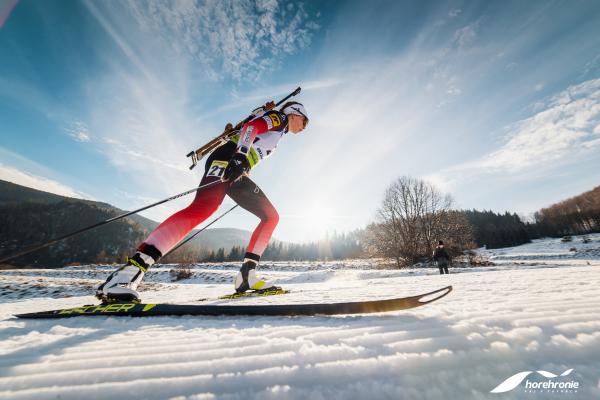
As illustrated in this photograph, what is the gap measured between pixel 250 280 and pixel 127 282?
4.14 ft

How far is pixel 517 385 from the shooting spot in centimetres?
63

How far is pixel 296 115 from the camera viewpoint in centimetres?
332

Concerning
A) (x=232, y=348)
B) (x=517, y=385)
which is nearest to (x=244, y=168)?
(x=232, y=348)

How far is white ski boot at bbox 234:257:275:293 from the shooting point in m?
2.82

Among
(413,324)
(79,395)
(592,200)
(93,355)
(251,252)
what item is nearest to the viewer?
(79,395)

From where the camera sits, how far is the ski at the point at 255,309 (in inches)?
49.6

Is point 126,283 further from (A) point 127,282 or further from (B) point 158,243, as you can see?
(B) point 158,243

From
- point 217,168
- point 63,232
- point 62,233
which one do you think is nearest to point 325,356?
point 217,168

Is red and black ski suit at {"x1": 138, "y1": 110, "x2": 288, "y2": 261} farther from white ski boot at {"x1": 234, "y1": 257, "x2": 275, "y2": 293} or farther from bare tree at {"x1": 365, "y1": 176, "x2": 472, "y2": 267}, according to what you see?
bare tree at {"x1": 365, "y1": 176, "x2": 472, "y2": 267}

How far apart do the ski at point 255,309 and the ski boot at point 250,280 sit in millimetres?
1305

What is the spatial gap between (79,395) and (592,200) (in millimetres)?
108254

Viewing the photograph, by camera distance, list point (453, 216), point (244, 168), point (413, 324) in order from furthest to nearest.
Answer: point (453, 216), point (244, 168), point (413, 324)

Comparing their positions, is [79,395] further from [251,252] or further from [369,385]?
[251,252]

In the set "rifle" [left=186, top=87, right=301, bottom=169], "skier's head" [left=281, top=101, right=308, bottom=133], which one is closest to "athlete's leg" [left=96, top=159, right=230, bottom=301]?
"rifle" [left=186, top=87, right=301, bottom=169]
